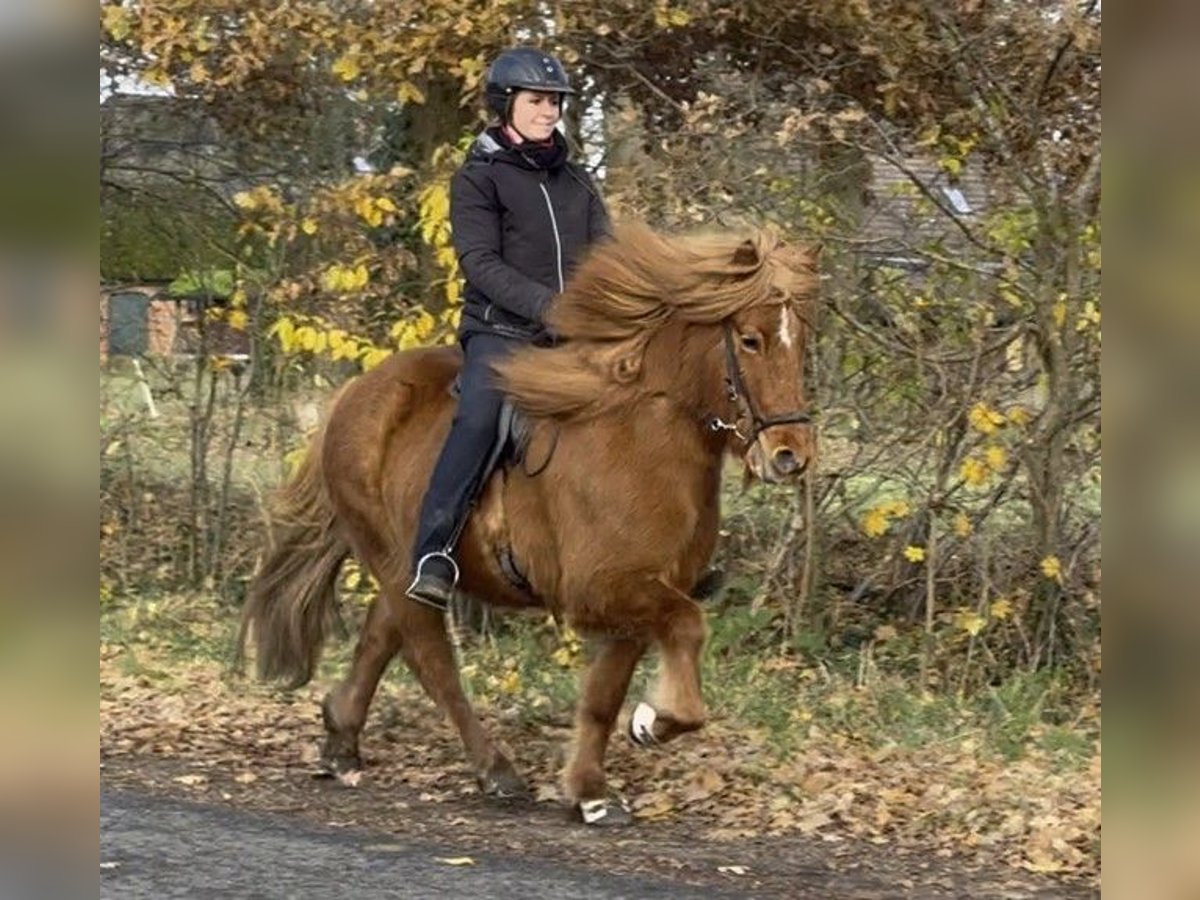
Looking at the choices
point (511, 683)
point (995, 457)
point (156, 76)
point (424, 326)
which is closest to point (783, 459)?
point (995, 457)

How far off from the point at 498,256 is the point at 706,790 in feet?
8.24

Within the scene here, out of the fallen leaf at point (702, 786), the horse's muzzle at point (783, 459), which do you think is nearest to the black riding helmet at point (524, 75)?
the horse's muzzle at point (783, 459)

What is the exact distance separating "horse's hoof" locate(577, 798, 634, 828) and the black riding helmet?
296cm

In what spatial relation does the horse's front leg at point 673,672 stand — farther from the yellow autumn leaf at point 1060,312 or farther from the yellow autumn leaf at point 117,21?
the yellow autumn leaf at point 117,21

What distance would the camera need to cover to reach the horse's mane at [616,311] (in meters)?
6.73

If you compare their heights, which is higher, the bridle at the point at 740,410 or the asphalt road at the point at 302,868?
the bridle at the point at 740,410

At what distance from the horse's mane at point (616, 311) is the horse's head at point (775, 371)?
13cm

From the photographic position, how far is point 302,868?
6.23m

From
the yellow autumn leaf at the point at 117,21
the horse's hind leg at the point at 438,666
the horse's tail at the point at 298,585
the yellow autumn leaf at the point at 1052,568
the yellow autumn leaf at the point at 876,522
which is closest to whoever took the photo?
the horse's hind leg at the point at 438,666

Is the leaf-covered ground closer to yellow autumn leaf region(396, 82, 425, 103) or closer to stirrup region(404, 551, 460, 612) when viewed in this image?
stirrup region(404, 551, 460, 612)

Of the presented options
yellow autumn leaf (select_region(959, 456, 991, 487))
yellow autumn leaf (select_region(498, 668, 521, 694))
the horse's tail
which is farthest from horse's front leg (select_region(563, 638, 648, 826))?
yellow autumn leaf (select_region(959, 456, 991, 487))

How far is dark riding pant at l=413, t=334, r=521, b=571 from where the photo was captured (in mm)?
7117
